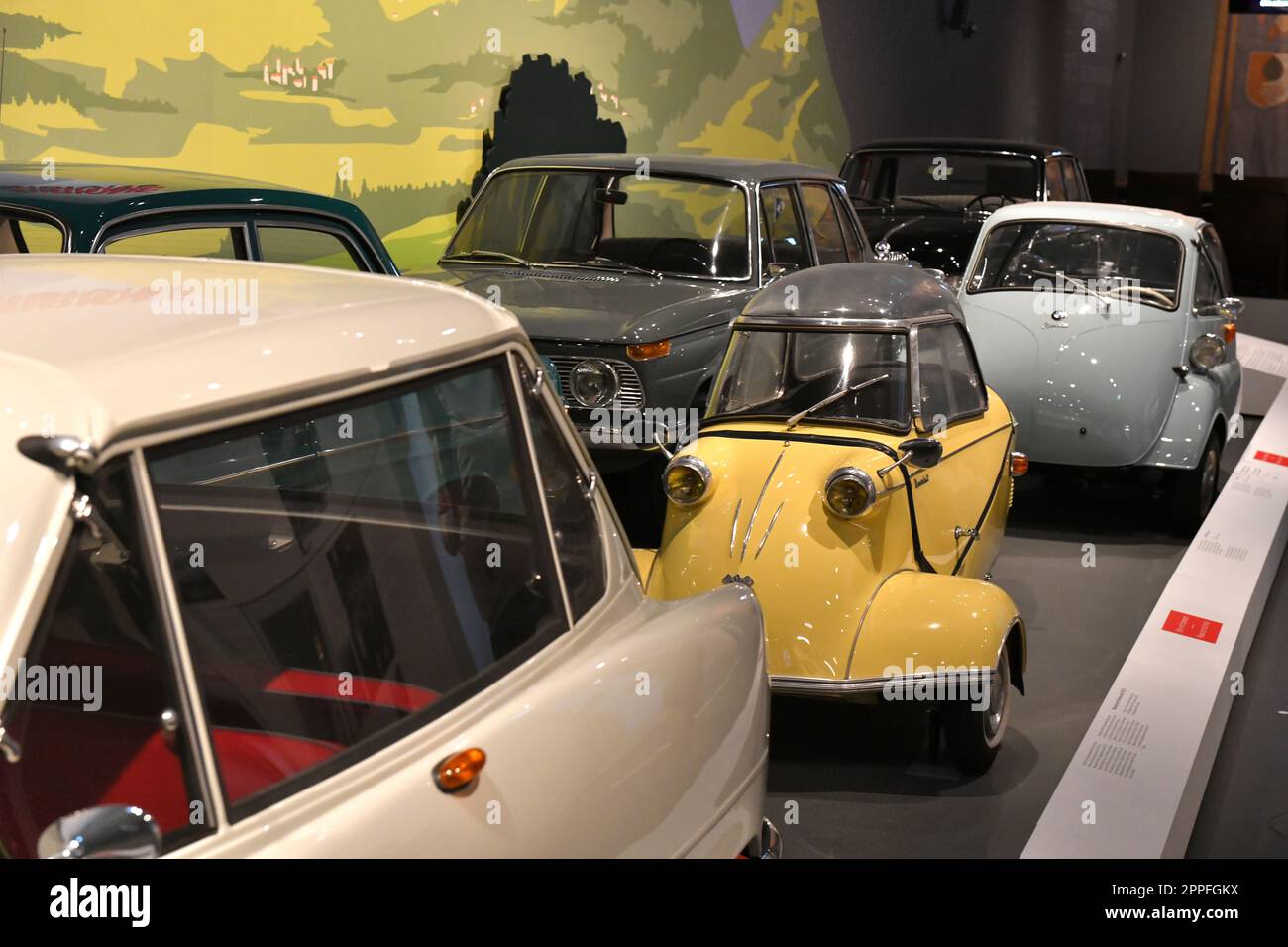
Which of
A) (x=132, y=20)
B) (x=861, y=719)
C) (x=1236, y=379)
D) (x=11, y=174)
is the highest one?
(x=132, y=20)

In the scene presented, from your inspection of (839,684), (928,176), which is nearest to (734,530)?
(839,684)

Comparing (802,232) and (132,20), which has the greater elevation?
(132,20)

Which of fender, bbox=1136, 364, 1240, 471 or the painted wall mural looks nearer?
the painted wall mural

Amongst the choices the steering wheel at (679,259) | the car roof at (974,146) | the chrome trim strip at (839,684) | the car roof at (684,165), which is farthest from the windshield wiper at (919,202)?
the chrome trim strip at (839,684)

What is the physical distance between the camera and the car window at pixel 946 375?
15.7ft

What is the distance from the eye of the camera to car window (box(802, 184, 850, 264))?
753cm

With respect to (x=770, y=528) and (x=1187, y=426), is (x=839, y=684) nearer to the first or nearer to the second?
(x=770, y=528)

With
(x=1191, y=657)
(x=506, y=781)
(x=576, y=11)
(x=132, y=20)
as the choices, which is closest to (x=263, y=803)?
(x=506, y=781)

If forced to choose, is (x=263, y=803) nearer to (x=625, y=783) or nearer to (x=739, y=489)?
(x=625, y=783)

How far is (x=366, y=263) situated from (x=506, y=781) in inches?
130

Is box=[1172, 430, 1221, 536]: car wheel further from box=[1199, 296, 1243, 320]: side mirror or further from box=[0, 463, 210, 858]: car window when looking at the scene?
box=[0, 463, 210, 858]: car window

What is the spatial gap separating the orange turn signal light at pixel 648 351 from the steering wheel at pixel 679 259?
0.95m

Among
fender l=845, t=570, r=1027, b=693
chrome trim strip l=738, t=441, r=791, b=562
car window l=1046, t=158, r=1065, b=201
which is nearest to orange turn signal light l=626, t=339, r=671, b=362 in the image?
chrome trim strip l=738, t=441, r=791, b=562

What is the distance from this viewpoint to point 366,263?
4715mm
